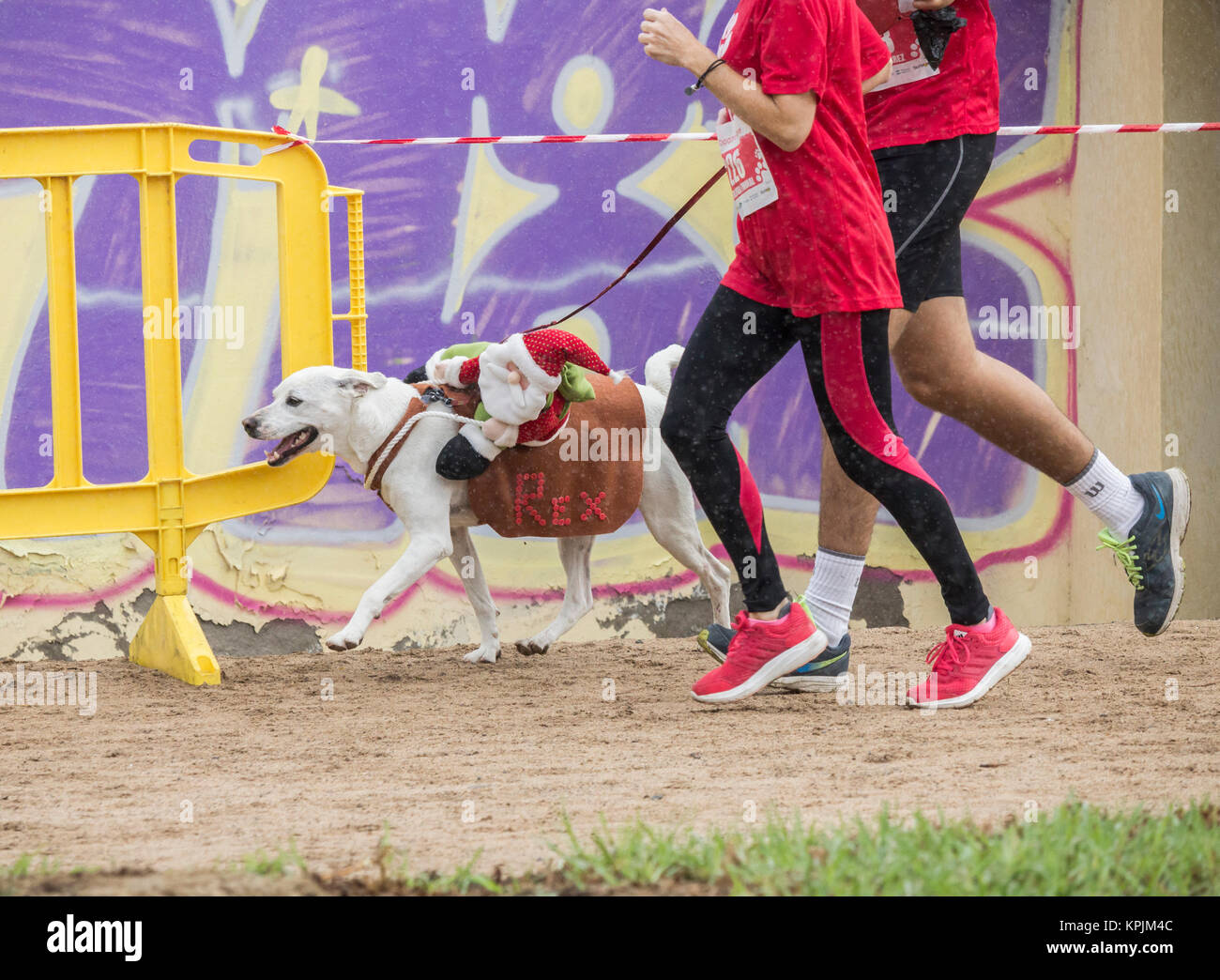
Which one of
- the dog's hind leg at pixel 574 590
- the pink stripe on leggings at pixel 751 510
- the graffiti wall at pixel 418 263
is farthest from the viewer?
the graffiti wall at pixel 418 263

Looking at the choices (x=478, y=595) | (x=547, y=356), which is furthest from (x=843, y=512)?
(x=478, y=595)

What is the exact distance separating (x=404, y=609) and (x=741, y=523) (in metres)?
2.42

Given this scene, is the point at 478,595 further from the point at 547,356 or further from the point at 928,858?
the point at 928,858

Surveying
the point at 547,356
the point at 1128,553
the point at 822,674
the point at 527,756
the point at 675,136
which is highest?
the point at 675,136

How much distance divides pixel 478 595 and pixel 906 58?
2.40m

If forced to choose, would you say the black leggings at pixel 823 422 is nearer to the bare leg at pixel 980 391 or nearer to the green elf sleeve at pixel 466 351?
the bare leg at pixel 980 391

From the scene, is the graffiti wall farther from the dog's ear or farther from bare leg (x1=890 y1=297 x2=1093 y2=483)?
bare leg (x1=890 y1=297 x2=1093 y2=483)

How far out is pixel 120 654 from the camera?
566 cm

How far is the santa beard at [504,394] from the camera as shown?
4496mm

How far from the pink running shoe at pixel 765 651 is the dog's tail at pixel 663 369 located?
131 centimetres

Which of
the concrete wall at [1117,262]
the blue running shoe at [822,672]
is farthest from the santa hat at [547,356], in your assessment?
the concrete wall at [1117,262]

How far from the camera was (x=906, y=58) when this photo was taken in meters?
3.78

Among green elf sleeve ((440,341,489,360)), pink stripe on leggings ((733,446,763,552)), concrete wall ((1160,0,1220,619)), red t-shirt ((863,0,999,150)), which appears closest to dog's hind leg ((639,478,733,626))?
green elf sleeve ((440,341,489,360))
